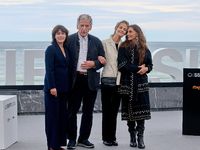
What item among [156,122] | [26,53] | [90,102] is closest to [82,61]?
[90,102]

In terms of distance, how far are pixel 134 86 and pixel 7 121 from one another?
1462 mm

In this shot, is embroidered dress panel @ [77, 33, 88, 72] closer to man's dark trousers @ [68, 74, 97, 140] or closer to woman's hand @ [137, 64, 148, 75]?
man's dark trousers @ [68, 74, 97, 140]

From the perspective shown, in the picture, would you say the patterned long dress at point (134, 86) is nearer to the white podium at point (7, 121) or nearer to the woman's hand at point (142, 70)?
the woman's hand at point (142, 70)

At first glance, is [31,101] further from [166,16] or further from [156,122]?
[166,16]

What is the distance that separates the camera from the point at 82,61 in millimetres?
3830

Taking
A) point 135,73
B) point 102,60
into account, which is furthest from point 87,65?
point 135,73

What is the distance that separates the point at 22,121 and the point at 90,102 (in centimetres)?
199

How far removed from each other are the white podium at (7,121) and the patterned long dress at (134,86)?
1.29 meters

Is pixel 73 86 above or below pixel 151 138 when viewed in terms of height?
above

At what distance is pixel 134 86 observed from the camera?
3918 mm

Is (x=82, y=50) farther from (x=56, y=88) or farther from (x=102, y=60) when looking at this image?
Answer: (x=56, y=88)

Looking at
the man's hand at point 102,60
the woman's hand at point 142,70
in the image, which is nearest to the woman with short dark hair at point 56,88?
the man's hand at point 102,60

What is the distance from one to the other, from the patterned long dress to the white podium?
1288 millimetres

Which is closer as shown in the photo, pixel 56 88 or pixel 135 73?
pixel 56 88
